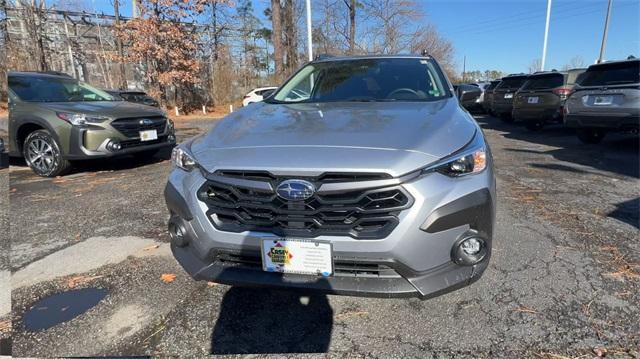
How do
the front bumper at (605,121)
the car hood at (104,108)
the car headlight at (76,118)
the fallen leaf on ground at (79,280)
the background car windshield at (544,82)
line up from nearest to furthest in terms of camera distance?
the fallen leaf on ground at (79,280) → the car headlight at (76,118) → the car hood at (104,108) → the front bumper at (605,121) → the background car windshield at (544,82)

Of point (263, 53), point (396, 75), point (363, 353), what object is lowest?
point (363, 353)

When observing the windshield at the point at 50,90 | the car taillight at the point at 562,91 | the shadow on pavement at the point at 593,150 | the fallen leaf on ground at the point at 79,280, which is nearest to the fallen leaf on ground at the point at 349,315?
the fallen leaf on ground at the point at 79,280

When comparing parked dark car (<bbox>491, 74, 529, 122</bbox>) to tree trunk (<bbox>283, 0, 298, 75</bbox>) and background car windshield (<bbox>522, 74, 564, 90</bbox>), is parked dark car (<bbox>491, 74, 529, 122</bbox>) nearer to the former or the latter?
background car windshield (<bbox>522, 74, 564, 90</bbox>)

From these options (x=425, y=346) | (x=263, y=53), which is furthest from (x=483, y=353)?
(x=263, y=53)

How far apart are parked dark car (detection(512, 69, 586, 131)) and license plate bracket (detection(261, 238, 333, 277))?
992 cm

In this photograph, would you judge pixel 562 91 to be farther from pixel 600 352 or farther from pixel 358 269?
pixel 358 269

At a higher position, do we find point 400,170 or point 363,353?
point 400,170

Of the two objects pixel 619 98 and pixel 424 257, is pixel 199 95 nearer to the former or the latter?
pixel 619 98

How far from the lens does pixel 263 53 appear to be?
29.3m

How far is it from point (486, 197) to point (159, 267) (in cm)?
233

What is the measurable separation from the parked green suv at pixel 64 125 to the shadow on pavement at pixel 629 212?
6228 mm

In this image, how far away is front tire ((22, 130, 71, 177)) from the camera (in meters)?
5.93

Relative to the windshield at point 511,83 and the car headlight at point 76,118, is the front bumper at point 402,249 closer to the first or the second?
the car headlight at point 76,118

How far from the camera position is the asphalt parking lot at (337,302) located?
7.01 ft
